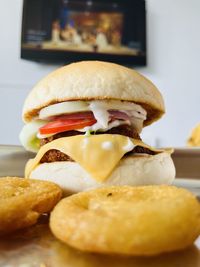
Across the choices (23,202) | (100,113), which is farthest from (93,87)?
(23,202)

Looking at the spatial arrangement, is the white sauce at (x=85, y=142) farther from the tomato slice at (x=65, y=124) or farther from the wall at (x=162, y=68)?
the wall at (x=162, y=68)

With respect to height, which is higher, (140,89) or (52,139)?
(140,89)

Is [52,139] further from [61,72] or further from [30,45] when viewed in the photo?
[30,45]

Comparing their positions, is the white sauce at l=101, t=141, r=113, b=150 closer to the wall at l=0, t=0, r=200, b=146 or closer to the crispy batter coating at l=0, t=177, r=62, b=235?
the crispy batter coating at l=0, t=177, r=62, b=235

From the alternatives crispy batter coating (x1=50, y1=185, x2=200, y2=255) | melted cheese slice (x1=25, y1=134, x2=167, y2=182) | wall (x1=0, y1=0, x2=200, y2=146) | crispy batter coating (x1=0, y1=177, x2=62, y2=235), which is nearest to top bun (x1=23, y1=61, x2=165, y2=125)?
melted cheese slice (x1=25, y1=134, x2=167, y2=182)

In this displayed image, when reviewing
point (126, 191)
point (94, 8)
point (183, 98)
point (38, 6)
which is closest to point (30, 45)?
point (38, 6)

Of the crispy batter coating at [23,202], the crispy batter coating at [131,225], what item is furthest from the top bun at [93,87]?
the crispy batter coating at [131,225]
